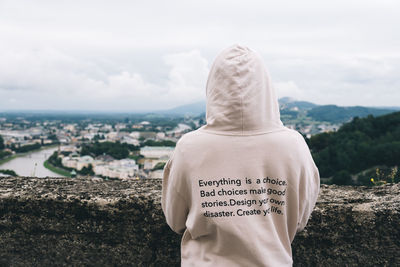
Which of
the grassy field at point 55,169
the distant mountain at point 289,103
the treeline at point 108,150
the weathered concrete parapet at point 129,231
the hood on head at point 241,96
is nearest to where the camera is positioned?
the hood on head at point 241,96

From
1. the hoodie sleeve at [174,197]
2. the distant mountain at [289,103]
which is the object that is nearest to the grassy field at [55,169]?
the distant mountain at [289,103]

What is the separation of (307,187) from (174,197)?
0.47 metres

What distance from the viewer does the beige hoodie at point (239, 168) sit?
3.73 feet

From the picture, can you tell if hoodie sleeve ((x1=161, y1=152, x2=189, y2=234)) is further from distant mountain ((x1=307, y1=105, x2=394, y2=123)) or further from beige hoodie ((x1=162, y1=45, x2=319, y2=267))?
distant mountain ((x1=307, y1=105, x2=394, y2=123))

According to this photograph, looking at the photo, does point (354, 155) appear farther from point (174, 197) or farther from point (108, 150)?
point (108, 150)

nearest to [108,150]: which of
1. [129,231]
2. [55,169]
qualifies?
[55,169]

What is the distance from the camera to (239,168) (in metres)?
1.15

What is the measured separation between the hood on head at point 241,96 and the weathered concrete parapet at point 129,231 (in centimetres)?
68

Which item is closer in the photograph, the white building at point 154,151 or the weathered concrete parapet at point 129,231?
the weathered concrete parapet at point 129,231

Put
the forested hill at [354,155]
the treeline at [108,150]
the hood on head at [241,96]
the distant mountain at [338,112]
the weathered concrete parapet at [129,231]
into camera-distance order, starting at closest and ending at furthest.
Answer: the hood on head at [241,96], the weathered concrete parapet at [129,231], the forested hill at [354,155], the treeline at [108,150], the distant mountain at [338,112]

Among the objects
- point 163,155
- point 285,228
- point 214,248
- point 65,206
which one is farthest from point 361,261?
point 163,155

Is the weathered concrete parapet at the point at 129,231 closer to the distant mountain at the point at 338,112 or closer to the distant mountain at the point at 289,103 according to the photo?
the distant mountain at the point at 289,103

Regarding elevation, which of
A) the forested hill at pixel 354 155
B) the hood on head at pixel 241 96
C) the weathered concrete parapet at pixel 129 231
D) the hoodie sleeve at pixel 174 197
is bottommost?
the forested hill at pixel 354 155

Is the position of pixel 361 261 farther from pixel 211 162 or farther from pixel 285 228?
pixel 211 162
